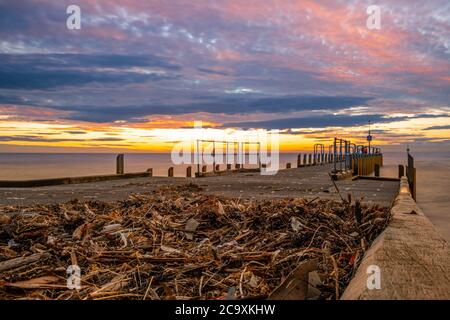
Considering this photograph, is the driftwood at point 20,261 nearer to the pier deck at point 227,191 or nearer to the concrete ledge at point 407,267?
the concrete ledge at point 407,267

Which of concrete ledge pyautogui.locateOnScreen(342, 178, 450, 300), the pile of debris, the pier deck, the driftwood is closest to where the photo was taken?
concrete ledge pyautogui.locateOnScreen(342, 178, 450, 300)

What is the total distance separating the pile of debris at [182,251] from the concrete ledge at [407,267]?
0.24m

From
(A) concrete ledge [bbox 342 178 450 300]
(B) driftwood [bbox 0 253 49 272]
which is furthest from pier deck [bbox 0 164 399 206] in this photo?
(B) driftwood [bbox 0 253 49 272]

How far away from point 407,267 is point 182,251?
6.32 ft

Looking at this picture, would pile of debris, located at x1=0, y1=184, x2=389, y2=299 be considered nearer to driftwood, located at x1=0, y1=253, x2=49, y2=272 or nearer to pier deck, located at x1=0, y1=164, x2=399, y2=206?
driftwood, located at x1=0, y1=253, x2=49, y2=272

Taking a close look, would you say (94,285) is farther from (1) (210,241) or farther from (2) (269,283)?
(1) (210,241)

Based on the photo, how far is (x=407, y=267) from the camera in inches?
100

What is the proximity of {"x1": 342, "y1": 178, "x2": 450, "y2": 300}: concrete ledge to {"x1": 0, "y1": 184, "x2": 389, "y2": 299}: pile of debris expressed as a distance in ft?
0.80

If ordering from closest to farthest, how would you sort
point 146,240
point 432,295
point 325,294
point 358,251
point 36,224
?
point 432,295 < point 325,294 < point 358,251 < point 146,240 < point 36,224

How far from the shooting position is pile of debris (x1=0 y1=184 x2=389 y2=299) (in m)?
2.64

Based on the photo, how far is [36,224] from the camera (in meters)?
4.55

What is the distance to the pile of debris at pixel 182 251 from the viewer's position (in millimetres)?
2641
